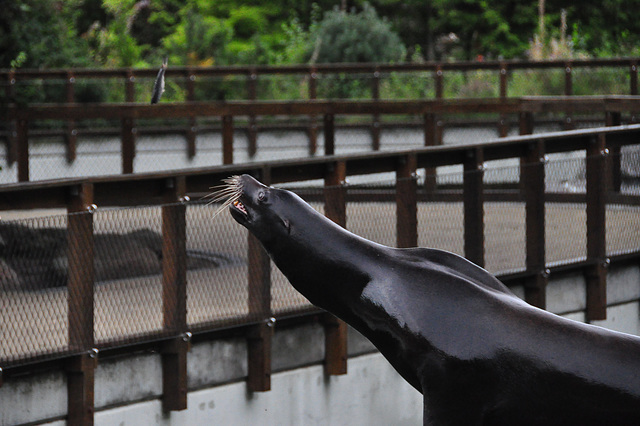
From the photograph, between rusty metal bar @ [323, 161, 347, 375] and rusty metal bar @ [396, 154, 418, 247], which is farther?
rusty metal bar @ [396, 154, 418, 247]

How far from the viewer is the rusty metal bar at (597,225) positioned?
895 cm

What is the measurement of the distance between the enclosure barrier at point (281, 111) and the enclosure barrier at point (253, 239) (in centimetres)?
348

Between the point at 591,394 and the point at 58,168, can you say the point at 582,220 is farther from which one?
the point at 58,168

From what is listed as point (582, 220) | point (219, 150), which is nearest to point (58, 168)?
point (219, 150)

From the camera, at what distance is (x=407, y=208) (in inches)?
299

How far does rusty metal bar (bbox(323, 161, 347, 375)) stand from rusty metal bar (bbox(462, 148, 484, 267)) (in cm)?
107

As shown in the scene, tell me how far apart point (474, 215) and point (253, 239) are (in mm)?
1823

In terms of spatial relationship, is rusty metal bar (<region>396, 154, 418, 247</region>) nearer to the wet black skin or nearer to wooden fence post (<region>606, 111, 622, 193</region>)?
wooden fence post (<region>606, 111, 622, 193</region>)

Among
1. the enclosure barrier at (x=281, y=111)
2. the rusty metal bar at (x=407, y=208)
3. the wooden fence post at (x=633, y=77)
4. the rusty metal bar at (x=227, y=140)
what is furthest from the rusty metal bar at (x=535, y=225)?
the wooden fence post at (x=633, y=77)

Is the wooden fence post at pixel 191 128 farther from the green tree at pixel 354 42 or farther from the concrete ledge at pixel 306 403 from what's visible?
the concrete ledge at pixel 306 403

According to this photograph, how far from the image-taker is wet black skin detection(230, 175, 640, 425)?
12.4ft

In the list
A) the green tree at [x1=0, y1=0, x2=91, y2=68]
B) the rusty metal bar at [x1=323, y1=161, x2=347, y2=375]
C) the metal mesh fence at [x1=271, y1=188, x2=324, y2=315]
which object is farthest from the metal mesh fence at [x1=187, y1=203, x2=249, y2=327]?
the green tree at [x1=0, y1=0, x2=91, y2=68]

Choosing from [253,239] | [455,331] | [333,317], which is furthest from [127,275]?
[455,331]

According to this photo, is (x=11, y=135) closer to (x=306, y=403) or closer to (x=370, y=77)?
(x=370, y=77)
